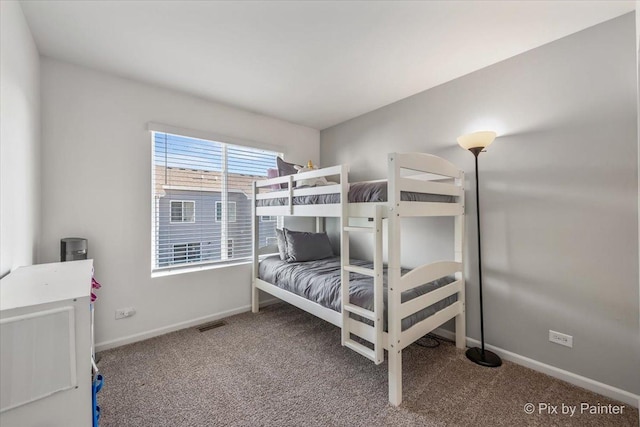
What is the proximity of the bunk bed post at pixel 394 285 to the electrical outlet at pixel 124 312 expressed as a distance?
2.31 metres

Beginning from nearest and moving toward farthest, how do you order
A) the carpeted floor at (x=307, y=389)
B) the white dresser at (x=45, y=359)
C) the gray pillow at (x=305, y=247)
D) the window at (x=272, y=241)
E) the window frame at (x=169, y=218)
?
the white dresser at (x=45, y=359) < the carpeted floor at (x=307, y=389) < the window frame at (x=169, y=218) < the gray pillow at (x=305, y=247) < the window at (x=272, y=241)

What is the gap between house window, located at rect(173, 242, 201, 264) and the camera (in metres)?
2.77

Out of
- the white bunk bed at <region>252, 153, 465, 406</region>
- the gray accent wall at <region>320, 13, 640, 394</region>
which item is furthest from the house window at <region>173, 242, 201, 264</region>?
the gray accent wall at <region>320, 13, 640, 394</region>

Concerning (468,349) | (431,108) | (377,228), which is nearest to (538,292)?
(468,349)

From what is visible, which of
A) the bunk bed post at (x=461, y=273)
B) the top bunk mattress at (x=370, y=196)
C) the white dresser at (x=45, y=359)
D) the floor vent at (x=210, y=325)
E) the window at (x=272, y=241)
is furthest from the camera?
the window at (x=272, y=241)

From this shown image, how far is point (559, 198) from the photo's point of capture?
1923mm

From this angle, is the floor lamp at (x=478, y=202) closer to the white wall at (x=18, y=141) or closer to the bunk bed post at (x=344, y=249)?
the bunk bed post at (x=344, y=249)

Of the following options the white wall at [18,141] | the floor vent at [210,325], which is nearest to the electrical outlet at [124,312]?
the floor vent at [210,325]

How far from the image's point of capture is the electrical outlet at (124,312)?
94.0 inches

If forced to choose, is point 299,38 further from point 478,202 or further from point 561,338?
point 561,338

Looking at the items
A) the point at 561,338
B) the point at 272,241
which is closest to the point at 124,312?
the point at 272,241

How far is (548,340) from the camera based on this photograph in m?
1.98

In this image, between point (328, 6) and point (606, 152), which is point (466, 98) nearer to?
point (606, 152)

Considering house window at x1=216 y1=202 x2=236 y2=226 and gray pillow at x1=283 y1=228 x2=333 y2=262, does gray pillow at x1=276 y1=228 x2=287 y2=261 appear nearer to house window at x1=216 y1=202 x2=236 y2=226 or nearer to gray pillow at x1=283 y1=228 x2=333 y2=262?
gray pillow at x1=283 y1=228 x2=333 y2=262
